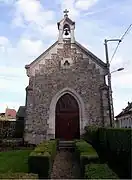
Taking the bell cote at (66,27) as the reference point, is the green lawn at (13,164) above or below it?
below

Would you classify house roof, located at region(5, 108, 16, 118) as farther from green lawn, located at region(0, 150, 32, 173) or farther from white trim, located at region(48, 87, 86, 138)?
green lawn, located at region(0, 150, 32, 173)

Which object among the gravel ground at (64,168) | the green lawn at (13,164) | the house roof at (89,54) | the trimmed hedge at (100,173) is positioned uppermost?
the house roof at (89,54)

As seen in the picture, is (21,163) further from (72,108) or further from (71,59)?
(71,59)

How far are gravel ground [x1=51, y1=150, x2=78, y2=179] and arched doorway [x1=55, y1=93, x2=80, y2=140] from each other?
4433 millimetres

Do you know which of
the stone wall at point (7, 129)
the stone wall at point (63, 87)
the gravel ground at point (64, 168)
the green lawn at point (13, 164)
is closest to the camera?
the gravel ground at point (64, 168)

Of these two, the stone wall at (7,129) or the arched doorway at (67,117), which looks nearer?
the arched doorway at (67,117)

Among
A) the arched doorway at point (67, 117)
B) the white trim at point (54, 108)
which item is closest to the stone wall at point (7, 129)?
the white trim at point (54, 108)

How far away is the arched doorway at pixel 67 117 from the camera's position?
1872 cm

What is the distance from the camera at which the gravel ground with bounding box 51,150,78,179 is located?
31.3 ft

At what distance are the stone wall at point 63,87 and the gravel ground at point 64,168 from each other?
14.6 feet

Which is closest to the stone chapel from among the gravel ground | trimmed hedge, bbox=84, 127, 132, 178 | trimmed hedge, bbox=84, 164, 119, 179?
the gravel ground

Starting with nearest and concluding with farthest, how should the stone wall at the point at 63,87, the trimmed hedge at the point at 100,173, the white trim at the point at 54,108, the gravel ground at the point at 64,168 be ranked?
the trimmed hedge at the point at 100,173 → the gravel ground at the point at 64,168 → the stone wall at the point at 63,87 → the white trim at the point at 54,108

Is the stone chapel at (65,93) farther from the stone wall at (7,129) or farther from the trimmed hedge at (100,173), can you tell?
the trimmed hedge at (100,173)

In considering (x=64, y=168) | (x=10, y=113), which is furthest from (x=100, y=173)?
(x=10, y=113)
